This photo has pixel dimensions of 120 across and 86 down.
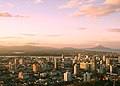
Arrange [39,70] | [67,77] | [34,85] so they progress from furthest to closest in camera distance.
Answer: [39,70]
[67,77]
[34,85]

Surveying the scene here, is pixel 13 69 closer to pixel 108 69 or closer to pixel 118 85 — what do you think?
pixel 108 69

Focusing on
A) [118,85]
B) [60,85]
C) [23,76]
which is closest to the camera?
[118,85]

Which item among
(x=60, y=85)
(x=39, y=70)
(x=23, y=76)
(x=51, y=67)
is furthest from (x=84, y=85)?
(x=51, y=67)

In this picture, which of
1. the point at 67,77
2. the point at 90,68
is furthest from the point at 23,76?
the point at 90,68

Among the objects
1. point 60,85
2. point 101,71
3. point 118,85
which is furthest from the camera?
point 101,71

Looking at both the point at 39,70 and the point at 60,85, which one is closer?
the point at 60,85

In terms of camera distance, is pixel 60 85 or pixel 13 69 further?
pixel 13 69

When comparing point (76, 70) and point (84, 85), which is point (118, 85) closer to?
point (84, 85)

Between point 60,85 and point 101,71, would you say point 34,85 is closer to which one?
point 60,85

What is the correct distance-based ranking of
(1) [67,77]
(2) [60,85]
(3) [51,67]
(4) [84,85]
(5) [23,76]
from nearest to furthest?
(4) [84,85]
(2) [60,85]
(1) [67,77]
(5) [23,76]
(3) [51,67]
